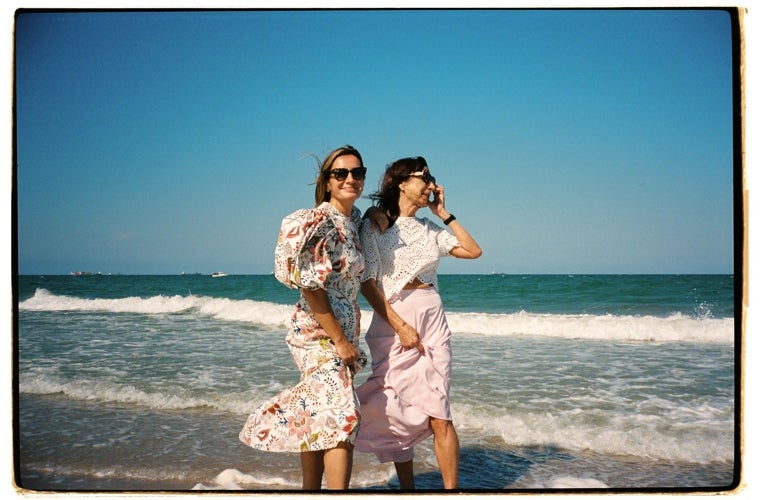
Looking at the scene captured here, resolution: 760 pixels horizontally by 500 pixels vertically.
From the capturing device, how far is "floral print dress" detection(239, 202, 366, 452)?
8.75 ft

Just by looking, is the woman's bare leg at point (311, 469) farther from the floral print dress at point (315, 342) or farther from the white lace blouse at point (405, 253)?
the white lace blouse at point (405, 253)

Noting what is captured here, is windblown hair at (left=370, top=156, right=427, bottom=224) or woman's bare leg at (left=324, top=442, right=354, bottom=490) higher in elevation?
windblown hair at (left=370, top=156, right=427, bottom=224)

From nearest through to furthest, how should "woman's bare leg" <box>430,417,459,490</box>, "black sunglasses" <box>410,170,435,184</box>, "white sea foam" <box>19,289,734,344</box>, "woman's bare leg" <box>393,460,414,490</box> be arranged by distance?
"woman's bare leg" <box>430,417,459,490</box> < "black sunglasses" <box>410,170,435,184</box> < "woman's bare leg" <box>393,460,414,490</box> < "white sea foam" <box>19,289,734,344</box>

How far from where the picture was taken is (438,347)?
3363 mm

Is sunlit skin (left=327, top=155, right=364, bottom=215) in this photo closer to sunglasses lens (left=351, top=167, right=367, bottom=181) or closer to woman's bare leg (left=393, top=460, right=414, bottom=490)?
sunglasses lens (left=351, top=167, right=367, bottom=181)

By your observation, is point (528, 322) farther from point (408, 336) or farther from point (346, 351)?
point (346, 351)

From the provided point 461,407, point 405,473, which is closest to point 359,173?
point 405,473

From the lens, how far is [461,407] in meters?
5.70

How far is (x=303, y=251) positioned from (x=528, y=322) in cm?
1169

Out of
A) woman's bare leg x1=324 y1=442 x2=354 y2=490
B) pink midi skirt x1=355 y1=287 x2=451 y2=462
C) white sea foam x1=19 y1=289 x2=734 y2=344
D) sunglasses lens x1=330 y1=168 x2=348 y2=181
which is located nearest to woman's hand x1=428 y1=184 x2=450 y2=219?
pink midi skirt x1=355 y1=287 x2=451 y2=462

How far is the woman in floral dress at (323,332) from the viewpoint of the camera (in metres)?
2.68

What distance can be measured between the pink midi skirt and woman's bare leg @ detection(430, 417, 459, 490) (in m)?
0.06
